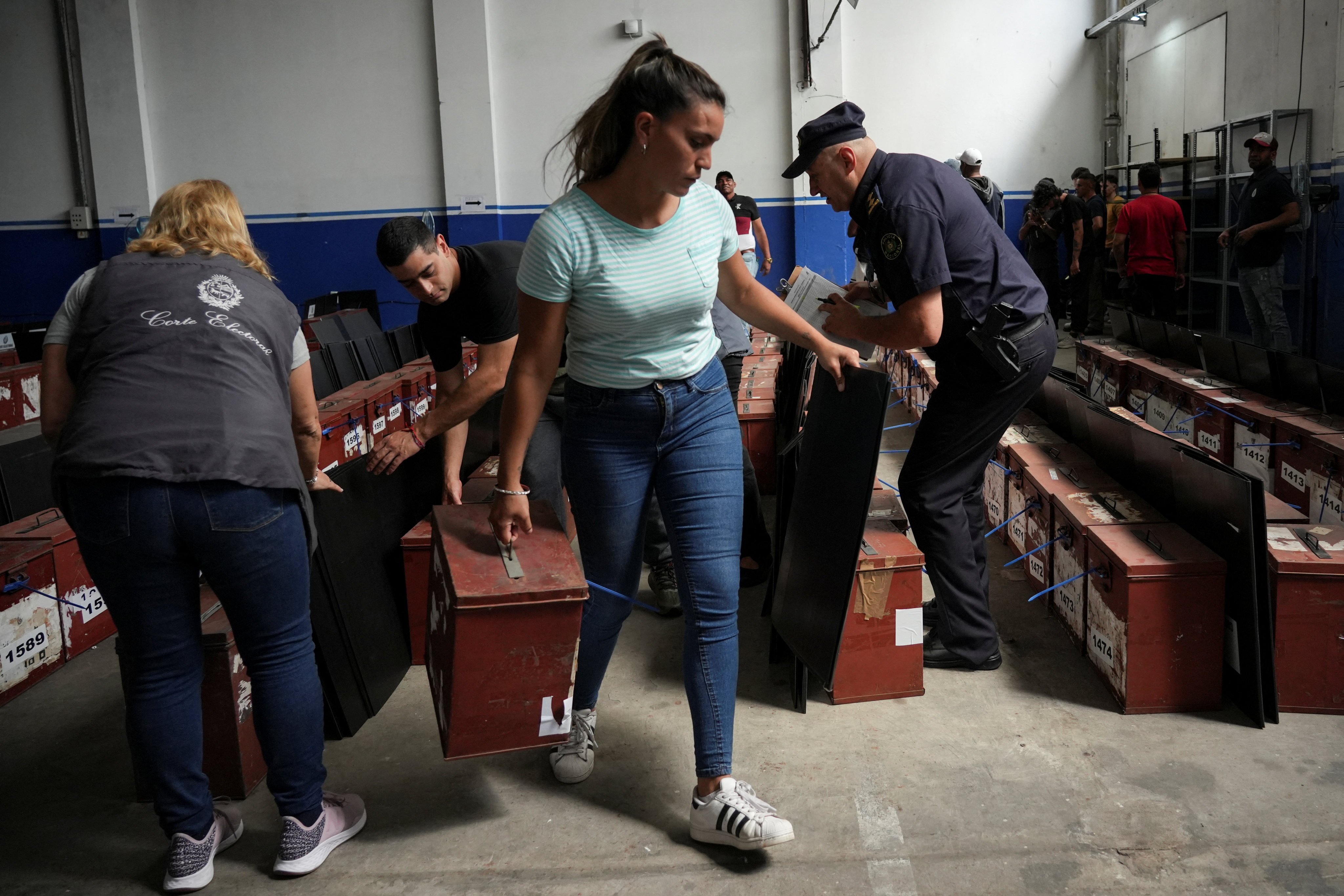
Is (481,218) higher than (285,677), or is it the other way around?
(481,218)

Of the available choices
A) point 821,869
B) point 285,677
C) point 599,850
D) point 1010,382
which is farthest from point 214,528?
point 1010,382

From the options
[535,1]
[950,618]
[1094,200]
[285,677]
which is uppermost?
[535,1]

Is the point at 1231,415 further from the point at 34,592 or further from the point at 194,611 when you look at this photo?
the point at 34,592

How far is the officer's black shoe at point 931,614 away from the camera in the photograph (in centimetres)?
283

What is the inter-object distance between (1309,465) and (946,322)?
1512mm

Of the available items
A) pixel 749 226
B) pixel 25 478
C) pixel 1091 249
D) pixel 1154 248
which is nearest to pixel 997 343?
pixel 25 478

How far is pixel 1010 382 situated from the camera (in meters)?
2.46

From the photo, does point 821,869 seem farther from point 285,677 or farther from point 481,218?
point 481,218

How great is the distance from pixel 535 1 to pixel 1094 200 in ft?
16.7

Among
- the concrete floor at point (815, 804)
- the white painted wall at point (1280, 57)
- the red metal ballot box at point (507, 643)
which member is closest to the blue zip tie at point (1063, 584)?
the concrete floor at point (815, 804)

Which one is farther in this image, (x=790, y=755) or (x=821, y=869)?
(x=790, y=755)

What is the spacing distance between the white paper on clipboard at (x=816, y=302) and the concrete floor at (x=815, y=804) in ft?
2.85

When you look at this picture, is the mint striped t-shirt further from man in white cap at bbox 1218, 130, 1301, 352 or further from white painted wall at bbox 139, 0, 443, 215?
white painted wall at bbox 139, 0, 443, 215

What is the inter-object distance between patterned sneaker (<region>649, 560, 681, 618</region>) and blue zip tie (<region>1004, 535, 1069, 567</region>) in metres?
0.99
